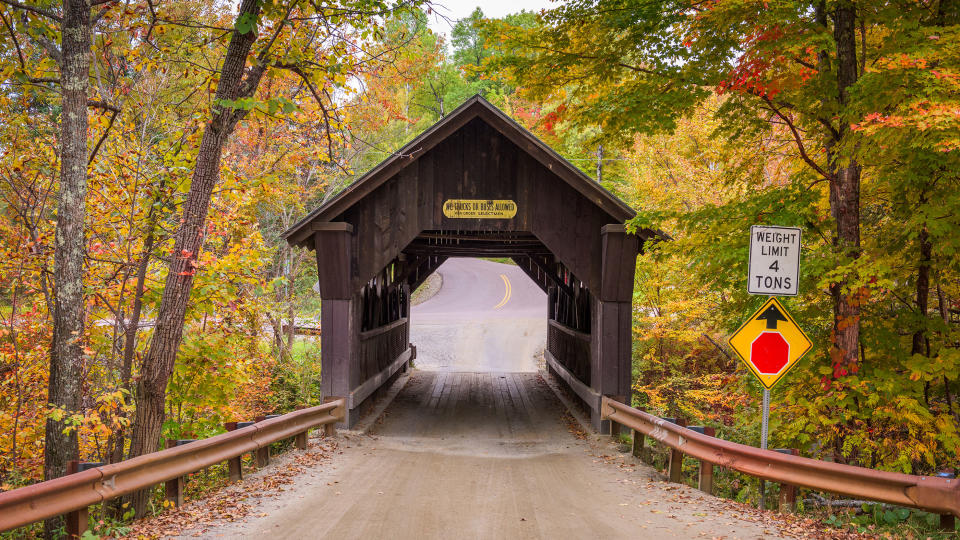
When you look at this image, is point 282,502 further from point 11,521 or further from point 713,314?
point 713,314

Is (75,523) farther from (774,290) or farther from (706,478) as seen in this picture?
(774,290)

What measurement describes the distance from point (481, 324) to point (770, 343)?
22.7 metres

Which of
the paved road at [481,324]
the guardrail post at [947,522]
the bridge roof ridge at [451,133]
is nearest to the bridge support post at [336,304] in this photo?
the bridge roof ridge at [451,133]

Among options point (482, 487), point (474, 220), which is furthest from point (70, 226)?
point (474, 220)

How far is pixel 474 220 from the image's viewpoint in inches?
419

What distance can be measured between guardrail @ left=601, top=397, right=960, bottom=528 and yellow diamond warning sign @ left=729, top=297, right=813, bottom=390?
30.0 inches

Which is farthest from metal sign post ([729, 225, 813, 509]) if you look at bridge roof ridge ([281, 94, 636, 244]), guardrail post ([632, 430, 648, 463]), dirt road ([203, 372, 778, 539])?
bridge roof ridge ([281, 94, 636, 244])

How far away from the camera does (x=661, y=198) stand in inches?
623

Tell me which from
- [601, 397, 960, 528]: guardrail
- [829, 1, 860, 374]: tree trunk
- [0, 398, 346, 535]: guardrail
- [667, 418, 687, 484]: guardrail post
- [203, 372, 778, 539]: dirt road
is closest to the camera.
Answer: [0, 398, 346, 535]: guardrail

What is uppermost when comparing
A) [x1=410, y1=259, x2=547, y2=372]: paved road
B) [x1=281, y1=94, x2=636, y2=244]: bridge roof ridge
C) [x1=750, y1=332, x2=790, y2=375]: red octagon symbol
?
[x1=281, y1=94, x2=636, y2=244]: bridge roof ridge

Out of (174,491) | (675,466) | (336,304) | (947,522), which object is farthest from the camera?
(336,304)

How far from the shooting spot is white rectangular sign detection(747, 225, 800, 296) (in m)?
6.20

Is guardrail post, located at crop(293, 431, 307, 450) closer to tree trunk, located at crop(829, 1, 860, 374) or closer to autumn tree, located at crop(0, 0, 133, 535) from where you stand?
autumn tree, located at crop(0, 0, 133, 535)

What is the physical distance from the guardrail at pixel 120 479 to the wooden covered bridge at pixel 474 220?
128 inches
